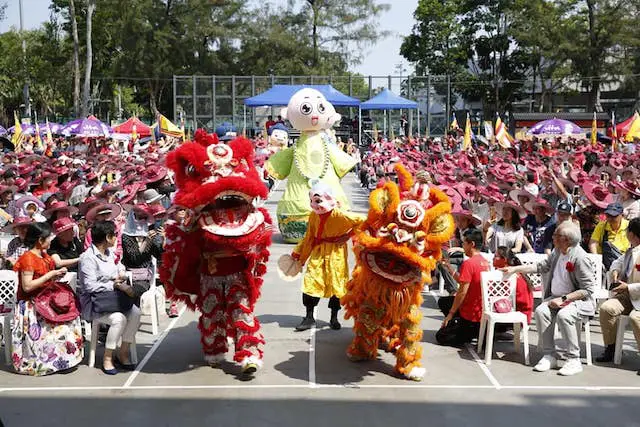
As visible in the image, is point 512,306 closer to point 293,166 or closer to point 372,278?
point 372,278

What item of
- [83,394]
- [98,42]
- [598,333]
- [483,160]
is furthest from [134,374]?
[98,42]

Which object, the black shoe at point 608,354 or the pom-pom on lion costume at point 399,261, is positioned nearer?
the pom-pom on lion costume at point 399,261

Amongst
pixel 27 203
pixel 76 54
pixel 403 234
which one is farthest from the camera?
pixel 76 54

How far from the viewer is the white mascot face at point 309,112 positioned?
11.2 m

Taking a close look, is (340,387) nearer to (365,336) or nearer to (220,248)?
(365,336)

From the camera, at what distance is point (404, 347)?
6.55 m

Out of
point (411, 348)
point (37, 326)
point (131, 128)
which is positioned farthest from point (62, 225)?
point (131, 128)

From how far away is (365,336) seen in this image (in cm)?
683

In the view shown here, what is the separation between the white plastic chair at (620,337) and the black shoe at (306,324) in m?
2.98

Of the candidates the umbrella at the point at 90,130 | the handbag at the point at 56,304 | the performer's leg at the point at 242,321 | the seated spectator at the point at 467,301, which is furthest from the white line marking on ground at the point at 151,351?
the umbrella at the point at 90,130

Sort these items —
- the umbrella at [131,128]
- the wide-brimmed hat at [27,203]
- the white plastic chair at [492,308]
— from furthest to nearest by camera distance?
the umbrella at [131,128] < the wide-brimmed hat at [27,203] < the white plastic chair at [492,308]

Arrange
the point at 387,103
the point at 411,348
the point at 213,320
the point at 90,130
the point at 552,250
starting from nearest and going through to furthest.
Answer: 1. the point at 411,348
2. the point at 213,320
3. the point at 552,250
4. the point at 90,130
5. the point at 387,103

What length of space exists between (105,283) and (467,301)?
3328 millimetres

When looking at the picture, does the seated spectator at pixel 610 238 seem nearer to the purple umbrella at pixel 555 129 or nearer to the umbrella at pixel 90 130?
the purple umbrella at pixel 555 129
